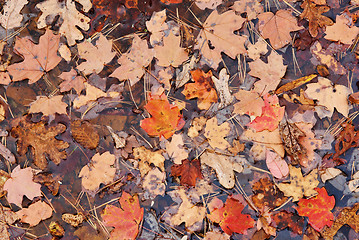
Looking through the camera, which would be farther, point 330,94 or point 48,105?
point 48,105

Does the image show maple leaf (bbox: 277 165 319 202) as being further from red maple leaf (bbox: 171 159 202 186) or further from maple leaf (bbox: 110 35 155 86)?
maple leaf (bbox: 110 35 155 86)

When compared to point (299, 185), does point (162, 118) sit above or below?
above

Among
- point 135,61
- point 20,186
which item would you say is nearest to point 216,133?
point 135,61

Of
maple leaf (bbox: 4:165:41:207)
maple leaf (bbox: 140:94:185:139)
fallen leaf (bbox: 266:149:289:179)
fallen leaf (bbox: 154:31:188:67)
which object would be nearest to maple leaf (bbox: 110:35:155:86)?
fallen leaf (bbox: 154:31:188:67)

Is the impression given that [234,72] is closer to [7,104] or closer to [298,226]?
[298,226]

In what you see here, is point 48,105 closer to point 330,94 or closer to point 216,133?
point 216,133

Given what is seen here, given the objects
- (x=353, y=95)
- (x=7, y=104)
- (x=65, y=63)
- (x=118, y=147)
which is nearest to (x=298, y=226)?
(x=353, y=95)
